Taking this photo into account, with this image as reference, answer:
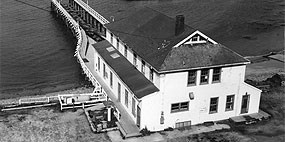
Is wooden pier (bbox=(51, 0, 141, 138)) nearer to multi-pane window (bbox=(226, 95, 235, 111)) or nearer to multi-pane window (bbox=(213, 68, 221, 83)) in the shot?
multi-pane window (bbox=(213, 68, 221, 83))

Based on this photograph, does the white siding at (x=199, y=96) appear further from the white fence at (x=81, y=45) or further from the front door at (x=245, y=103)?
the white fence at (x=81, y=45)

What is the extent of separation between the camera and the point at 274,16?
83625 millimetres

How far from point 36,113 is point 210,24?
47.9 m

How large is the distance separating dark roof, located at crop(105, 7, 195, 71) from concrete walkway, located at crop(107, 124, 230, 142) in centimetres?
494

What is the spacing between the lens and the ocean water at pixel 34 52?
46741mm

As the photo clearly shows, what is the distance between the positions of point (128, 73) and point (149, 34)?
378 cm

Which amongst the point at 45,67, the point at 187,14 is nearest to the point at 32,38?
the point at 45,67

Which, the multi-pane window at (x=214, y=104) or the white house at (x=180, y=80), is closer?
the white house at (x=180, y=80)

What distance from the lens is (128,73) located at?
1346 inches

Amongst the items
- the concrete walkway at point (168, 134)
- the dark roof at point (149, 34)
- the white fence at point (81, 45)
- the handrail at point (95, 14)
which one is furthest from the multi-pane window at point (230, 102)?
the handrail at point (95, 14)

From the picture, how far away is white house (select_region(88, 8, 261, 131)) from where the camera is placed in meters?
30.1

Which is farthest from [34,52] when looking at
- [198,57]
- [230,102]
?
[230,102]

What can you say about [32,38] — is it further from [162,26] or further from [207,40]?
[207,40]

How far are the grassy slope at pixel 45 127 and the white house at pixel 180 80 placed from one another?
4.03 m
